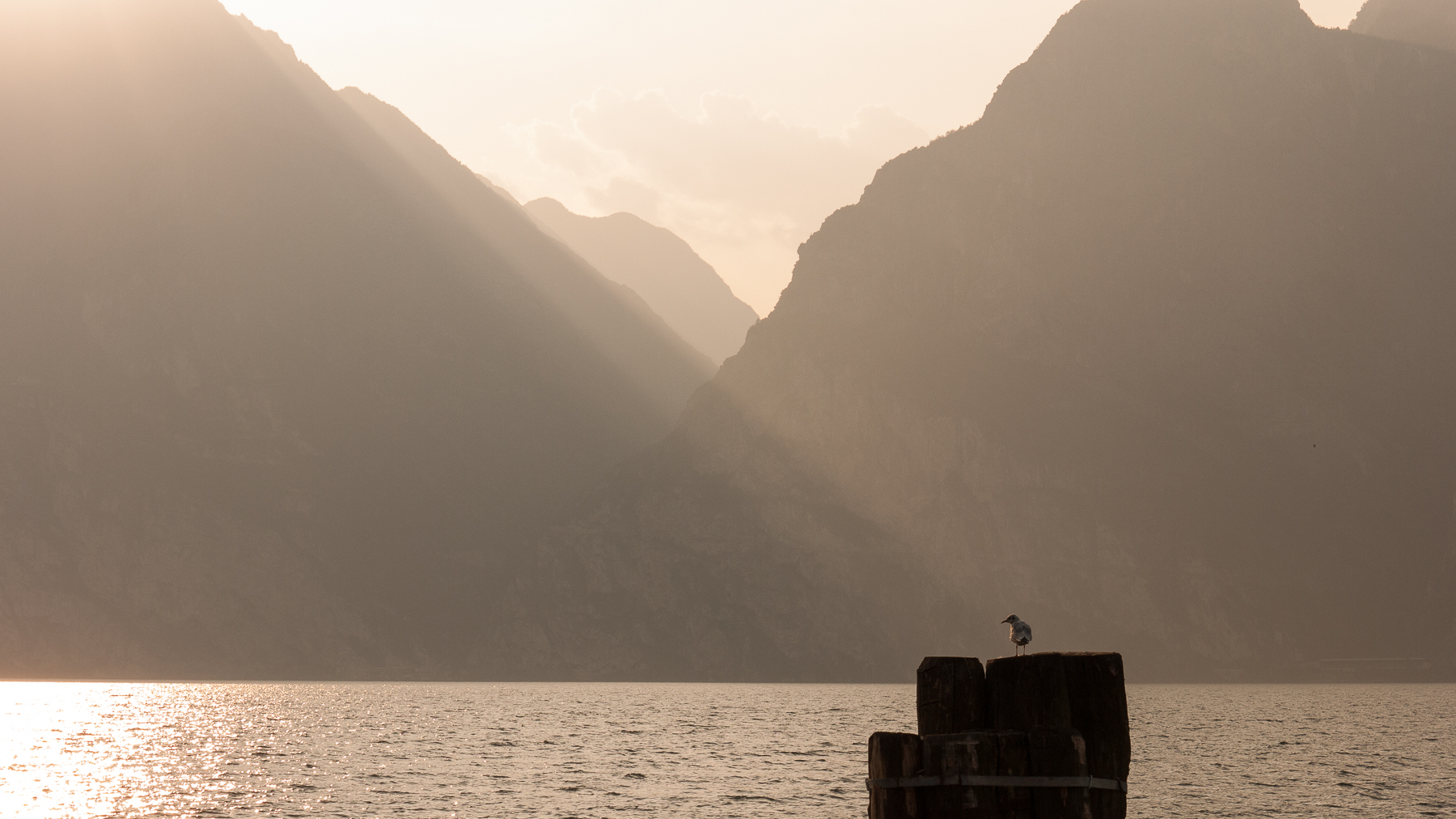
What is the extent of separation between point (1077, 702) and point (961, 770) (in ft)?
4.21

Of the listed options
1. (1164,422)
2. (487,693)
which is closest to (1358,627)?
(1164,422)

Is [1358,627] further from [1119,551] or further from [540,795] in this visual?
[540,795]

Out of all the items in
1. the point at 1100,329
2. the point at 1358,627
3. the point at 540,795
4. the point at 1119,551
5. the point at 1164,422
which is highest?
the point at 1100,329

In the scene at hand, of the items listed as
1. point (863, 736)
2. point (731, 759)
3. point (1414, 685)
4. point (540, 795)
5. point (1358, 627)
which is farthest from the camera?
point (1358, 627)

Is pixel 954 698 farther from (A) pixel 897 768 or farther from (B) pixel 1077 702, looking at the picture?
(B) pixel 1077 702

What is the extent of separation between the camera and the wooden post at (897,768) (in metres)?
10.5

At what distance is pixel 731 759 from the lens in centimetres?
6031

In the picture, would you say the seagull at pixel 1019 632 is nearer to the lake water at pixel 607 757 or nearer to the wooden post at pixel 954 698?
the wooden post at pixel 954 698

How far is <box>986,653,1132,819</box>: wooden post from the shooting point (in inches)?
423

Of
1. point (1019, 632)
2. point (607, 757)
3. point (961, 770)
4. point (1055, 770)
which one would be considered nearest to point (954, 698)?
point (961, 770)

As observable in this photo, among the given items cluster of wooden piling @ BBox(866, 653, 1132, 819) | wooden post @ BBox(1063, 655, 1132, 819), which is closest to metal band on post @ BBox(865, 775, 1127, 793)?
cluster of wooden piling @ BBox(866, 653, 1132, 819)

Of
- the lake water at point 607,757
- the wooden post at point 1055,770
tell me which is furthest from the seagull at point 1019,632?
the lake water at point 607,757

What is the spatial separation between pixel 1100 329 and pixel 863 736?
139 m

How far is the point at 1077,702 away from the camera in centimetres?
1089
